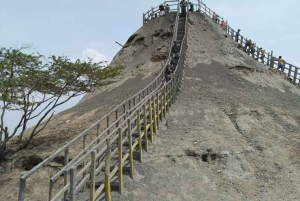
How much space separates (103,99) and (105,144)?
32.8 ft

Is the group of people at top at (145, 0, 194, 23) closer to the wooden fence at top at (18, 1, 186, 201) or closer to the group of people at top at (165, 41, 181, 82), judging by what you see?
the group of people at top at (165, 41, 181, 82)

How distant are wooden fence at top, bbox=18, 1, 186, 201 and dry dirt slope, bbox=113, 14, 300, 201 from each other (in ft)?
2.12

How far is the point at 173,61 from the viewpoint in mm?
20500

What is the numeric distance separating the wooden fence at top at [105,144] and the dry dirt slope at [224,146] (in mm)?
646

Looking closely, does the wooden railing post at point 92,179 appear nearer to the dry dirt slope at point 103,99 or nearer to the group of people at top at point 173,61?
the dry dirt slope at point 103,99

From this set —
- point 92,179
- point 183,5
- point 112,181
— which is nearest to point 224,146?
point 112,181

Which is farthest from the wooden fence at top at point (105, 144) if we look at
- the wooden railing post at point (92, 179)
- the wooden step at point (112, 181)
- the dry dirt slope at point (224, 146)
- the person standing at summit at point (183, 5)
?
the person standing at summit at point (183, 5)

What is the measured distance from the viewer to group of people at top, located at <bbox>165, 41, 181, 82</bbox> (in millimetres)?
17341

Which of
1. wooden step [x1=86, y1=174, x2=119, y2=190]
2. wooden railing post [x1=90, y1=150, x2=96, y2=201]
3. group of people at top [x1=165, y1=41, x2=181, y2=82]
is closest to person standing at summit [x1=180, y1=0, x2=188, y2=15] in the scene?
group of people at top [x1=165, y1=41, x2=181, y2=82]

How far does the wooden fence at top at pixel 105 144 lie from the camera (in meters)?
6.22

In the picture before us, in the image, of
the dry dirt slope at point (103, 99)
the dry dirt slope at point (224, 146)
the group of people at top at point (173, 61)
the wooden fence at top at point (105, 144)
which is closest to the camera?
the wooden fence at top at point (105, 144)

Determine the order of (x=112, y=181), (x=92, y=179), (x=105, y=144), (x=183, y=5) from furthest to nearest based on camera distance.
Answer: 1. (x=183, y=5)
2. (x=105, y=144)
3. (x=112, y=181)
4. (x=92, y=179)

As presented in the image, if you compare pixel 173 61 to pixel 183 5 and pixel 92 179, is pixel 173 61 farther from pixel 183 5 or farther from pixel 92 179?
pixel 92 179

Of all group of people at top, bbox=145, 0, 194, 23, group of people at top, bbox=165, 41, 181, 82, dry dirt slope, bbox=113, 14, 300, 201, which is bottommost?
dry dirt slope, bbox=113, 14, 300, 201
